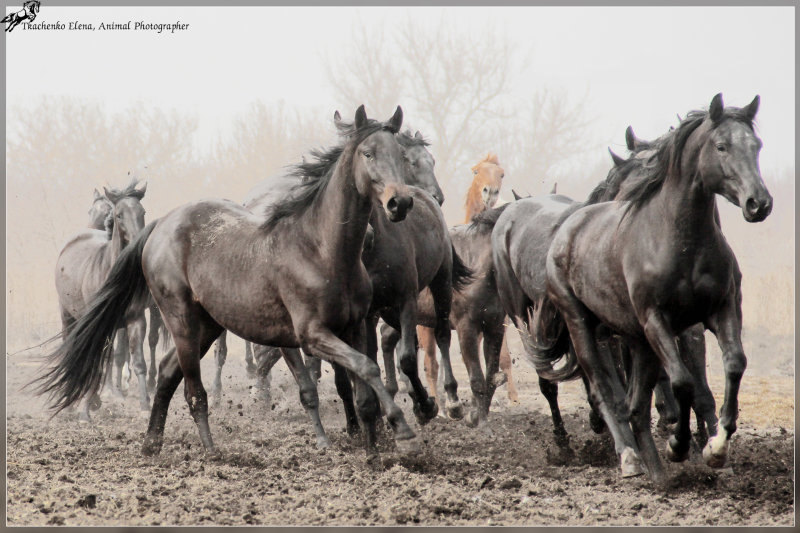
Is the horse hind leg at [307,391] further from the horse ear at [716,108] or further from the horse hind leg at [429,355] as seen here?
the horse ear at [716,108]

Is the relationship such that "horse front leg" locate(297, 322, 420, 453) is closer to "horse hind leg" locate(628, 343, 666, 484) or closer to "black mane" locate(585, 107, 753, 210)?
"horse hind leg" locate(628, 343, 666, 484)

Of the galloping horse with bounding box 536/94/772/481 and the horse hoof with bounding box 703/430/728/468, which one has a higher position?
the galloping horse with bounding box 536/94/772/481

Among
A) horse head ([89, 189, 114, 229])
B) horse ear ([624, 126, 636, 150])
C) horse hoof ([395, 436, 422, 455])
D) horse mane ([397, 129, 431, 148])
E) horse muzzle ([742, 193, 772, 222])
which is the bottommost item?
horse hoof ([395, 436, 422, 455])

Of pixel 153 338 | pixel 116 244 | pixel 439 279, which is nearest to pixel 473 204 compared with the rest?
pixel 439 279

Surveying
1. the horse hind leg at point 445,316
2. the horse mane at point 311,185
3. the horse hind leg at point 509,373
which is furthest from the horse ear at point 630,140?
the horse hind leg at point 509,373

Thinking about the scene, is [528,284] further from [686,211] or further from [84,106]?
[84,106]

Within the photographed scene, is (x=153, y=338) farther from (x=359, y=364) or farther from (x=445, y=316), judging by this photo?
(x=359, y=364)

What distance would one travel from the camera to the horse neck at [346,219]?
5.91 meters

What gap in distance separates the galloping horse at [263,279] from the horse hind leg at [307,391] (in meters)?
0.63

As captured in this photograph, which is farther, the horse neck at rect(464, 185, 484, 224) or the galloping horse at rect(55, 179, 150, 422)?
the horse neck at rect(464, 185, 484, 224)

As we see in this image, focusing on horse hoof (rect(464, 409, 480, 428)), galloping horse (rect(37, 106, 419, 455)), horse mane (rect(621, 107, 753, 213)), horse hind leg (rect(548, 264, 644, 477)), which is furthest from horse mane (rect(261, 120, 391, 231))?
horse hoof (rect(464, 409, 480, 428))

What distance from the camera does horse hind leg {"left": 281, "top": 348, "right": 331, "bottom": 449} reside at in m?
7.34

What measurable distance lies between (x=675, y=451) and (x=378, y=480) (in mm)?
1706

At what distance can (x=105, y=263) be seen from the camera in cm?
1007
